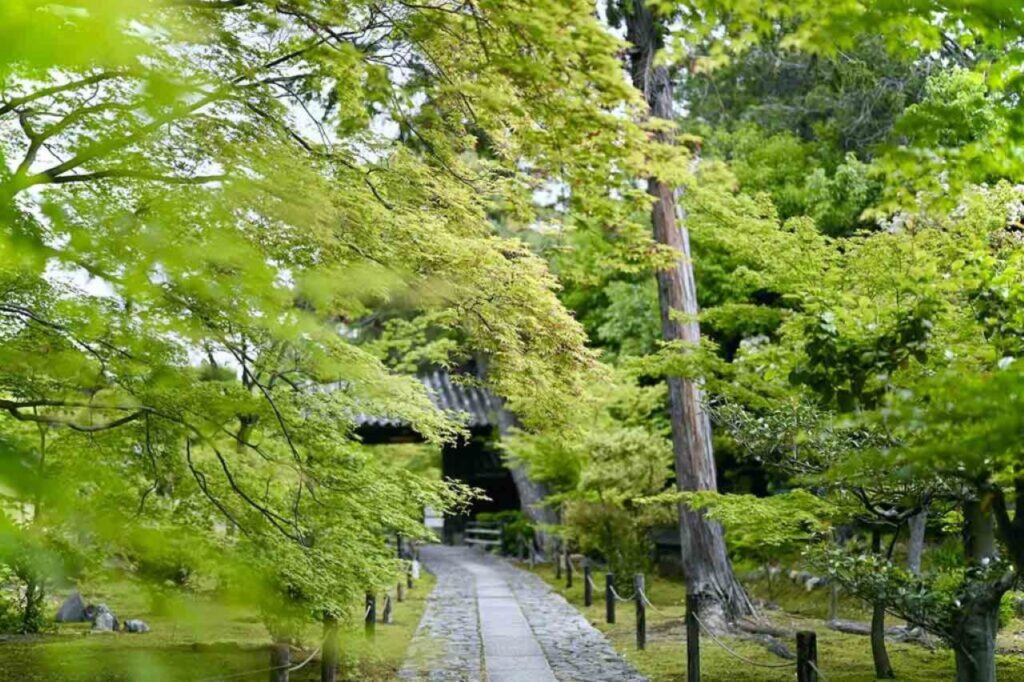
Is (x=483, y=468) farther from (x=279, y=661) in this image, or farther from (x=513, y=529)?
(x=279, y=661)

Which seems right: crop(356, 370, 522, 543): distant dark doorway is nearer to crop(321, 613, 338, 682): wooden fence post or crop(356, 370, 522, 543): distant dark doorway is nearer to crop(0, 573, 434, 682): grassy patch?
crop(0, 573, 434, 682): grassy patch

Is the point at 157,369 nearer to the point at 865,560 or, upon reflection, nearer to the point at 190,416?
the point at 190,416

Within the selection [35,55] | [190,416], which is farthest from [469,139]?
[35,55]

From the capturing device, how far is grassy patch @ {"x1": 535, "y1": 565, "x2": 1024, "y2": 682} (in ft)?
30.6

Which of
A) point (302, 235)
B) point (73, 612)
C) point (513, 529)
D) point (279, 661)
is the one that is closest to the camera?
point (302, 235)

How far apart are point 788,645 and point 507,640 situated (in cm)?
344

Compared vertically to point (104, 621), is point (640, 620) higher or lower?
higher

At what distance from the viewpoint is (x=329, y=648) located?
793 cm

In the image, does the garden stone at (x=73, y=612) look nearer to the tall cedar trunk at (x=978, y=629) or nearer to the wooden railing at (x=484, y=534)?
the tall cedar trunk at (x=978, y=629)

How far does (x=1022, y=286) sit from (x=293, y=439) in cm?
467

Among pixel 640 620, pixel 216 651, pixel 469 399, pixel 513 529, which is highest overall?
pixel 469 399

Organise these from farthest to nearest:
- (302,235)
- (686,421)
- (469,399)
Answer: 1. (469,399)
2. (686,421)
3. (302,235)

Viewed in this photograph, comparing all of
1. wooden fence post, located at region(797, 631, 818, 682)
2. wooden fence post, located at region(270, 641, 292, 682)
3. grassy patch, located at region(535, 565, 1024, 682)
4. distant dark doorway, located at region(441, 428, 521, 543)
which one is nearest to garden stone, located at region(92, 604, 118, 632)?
grassy patch, located at region(535, 565, 1024, 682)

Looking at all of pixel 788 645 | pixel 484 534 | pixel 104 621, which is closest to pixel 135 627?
pixel 104 621
